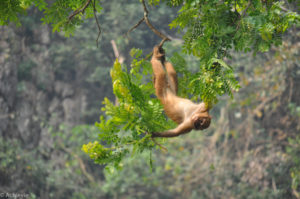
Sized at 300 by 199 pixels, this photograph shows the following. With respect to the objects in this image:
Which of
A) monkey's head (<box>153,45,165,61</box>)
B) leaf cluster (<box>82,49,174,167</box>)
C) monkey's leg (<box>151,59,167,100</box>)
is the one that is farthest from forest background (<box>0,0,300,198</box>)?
leaf cluster (<box>82,49,174,167</box>)

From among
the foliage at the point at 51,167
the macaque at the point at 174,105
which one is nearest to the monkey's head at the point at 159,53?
the macaque at the point at 174,105

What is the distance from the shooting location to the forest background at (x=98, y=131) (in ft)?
15.3

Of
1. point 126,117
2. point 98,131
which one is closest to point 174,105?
point 126,117

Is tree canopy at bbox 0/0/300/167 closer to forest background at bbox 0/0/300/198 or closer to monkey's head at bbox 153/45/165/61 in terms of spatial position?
monkey's head at bbox 153/45/165/61

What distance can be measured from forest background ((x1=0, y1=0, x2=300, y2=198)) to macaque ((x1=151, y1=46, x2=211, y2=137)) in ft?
8.80

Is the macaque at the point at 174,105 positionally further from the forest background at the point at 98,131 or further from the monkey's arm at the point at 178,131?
the forest background at the point at 98,131

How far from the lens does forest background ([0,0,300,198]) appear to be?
15.3 ft

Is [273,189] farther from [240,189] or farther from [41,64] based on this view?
[41,64]

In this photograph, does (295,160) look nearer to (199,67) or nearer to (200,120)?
(199,67)

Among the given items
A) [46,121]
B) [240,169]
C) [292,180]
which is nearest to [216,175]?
[240,169]

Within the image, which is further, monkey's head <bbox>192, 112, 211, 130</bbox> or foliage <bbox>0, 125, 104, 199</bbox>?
foliage <bbox>0, 125, 104, 199</bbox>

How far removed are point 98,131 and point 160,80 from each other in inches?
159

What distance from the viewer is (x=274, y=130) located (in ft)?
16.6

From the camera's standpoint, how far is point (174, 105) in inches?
59.2
